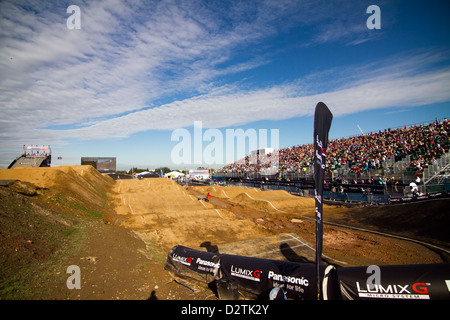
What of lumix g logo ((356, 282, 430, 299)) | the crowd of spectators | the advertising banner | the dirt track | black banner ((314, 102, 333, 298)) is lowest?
the dirt track

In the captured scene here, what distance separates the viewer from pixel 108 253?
1062cm

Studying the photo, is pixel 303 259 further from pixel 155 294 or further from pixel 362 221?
pixel 362 221

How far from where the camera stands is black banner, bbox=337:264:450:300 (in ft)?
18.4

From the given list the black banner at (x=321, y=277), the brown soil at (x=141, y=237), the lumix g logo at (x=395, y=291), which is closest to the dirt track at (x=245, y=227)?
the brown soil at (x=141, y=237)

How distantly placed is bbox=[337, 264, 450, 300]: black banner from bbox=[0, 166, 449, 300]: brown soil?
4509 millimetres

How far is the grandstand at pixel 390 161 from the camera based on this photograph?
24.2m

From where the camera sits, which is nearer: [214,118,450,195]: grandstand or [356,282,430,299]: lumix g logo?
[356,282,430,299]: lumix g logo

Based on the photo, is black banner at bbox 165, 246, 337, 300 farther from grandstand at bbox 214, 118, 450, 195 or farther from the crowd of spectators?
the crowd of spectators

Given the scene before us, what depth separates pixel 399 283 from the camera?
19.4ft

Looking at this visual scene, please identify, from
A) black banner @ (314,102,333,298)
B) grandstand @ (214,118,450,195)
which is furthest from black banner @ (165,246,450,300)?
grandstand @ (214,118,450,195)

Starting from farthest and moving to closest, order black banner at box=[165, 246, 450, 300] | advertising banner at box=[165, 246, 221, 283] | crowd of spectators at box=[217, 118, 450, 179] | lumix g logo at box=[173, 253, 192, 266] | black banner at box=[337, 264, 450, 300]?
crowd of spectators at box=[217, 118, 450, 179], lumix g logo at box=[173, 253, 192, 266], advertising banner at box=[165, 246, 221, 283], black banner at box=[165, 246, 450, 300], black banner at box=[337, 264, 450, 300]

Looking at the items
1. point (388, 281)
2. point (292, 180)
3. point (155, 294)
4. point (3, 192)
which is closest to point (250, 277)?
point (155, 294)
